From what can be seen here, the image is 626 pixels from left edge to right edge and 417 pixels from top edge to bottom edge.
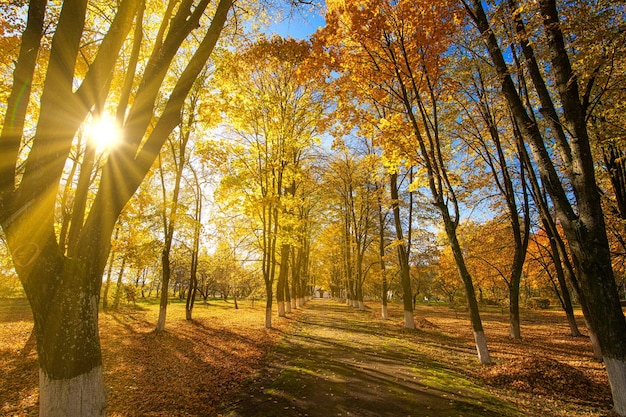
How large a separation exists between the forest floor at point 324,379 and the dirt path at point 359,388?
23 millimetres

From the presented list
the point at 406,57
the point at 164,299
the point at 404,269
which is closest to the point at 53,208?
the point at 406,57

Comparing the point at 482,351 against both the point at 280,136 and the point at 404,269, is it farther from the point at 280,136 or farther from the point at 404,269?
the point at 280,136

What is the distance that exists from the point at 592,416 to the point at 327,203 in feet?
76.4

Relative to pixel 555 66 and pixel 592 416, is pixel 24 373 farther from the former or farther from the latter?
pixel 555 66

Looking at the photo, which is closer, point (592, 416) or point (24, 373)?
point (592, 416)

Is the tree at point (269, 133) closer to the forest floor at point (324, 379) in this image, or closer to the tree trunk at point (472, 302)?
the forest floor at point (324, 379)

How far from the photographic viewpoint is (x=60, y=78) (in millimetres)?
3438

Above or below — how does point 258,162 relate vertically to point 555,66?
above

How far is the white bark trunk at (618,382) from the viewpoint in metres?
5.16

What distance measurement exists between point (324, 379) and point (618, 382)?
18.5 feet

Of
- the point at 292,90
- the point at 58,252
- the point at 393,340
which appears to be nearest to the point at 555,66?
the point at 58,252

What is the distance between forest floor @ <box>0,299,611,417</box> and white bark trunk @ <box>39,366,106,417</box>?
6.51 feet

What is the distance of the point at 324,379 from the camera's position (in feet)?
22.6

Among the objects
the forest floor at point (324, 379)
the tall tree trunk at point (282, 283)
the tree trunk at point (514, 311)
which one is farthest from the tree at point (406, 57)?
the tall tree trunk at point (282, 283)
